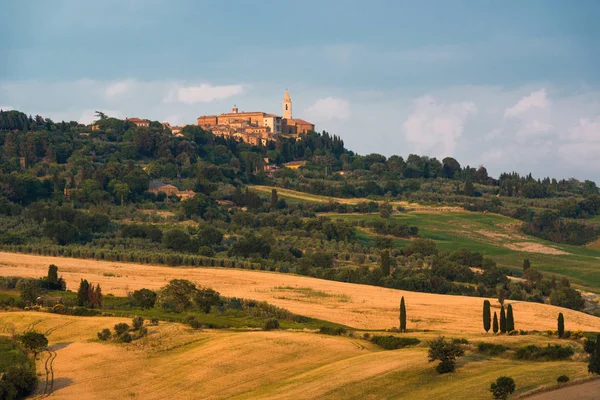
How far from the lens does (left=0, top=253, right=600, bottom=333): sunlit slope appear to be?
63344 mm

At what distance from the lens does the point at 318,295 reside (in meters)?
73.3

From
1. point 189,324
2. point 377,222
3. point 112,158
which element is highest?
point 112,158

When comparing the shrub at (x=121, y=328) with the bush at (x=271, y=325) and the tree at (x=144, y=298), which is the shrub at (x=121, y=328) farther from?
the tree at (x=144, y=298)

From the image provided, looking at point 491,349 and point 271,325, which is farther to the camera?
point 271,325

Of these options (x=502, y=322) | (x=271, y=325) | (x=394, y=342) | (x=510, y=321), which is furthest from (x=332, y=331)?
(x=510, y=321)

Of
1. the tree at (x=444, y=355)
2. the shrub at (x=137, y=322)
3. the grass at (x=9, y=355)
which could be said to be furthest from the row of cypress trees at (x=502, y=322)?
the grass at (x=9, y=355)

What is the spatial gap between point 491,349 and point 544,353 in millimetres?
2575

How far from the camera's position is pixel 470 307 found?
68.9m

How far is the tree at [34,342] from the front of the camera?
49.5 m

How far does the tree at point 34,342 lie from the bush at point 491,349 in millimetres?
22574

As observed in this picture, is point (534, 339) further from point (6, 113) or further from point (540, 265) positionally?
point (6, 113)

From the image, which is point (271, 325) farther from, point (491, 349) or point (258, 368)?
point (491, 349)

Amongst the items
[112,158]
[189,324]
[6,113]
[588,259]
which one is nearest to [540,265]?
[588,259]

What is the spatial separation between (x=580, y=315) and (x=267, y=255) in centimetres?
3673
